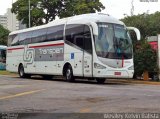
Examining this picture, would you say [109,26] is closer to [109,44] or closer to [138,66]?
[109,44]

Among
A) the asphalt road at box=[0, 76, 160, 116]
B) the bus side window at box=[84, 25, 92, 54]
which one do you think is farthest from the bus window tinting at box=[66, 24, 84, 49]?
the asphalt road at box=[0, 76, 160, 116]

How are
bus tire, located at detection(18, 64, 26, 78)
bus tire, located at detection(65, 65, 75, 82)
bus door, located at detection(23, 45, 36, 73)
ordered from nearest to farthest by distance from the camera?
1. bus tire, located at detection(65, 65, 75, 82)
2. bus door, located at detection(23, 45, 36, 73)
3. bus tire, located at detection(18, 64, 26, 78)

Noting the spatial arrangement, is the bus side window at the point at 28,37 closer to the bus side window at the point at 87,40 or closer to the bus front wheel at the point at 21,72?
the bus front wheel at the point at 21,72

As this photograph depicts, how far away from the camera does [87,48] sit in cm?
2352

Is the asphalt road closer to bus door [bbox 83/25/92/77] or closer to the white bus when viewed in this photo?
the white bus

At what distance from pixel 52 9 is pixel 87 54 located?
35951 millimetres

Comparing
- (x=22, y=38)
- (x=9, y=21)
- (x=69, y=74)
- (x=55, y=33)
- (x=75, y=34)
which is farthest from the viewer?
(x=9, y=21)

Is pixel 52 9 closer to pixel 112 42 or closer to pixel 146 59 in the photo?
pixel 146 59

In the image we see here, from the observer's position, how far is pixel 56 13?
5841 centimetres

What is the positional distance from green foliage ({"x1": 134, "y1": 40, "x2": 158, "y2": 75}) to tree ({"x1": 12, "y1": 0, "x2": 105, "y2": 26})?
29.9 meters

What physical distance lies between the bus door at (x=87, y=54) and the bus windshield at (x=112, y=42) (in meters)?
0.53

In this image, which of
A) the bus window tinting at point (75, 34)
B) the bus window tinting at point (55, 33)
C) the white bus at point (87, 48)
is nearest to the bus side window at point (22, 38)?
the white bus at point (87, 48)

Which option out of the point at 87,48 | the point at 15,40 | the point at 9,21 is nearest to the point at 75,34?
the point at 87,48

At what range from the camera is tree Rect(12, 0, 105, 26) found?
57000 mm
